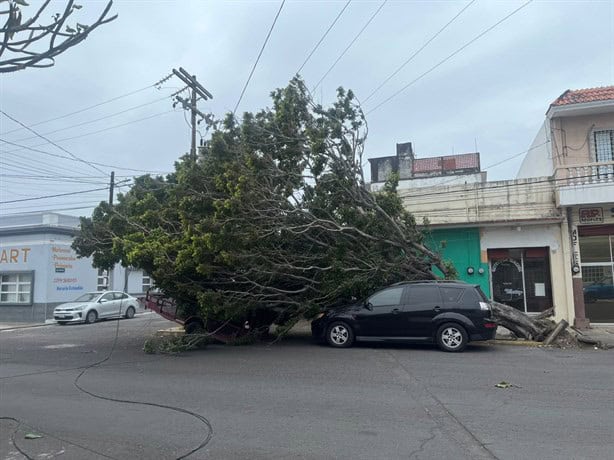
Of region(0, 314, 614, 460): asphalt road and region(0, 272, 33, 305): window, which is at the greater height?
region(0, 272, 33, 305): window

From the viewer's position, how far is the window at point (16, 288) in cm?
2683

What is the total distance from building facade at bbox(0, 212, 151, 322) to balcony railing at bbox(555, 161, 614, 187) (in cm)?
2258

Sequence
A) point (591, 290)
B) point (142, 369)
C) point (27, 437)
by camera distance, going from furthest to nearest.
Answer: point (591, 290) → point (142, 369) → point (27, 437)

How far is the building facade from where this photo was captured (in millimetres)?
26562

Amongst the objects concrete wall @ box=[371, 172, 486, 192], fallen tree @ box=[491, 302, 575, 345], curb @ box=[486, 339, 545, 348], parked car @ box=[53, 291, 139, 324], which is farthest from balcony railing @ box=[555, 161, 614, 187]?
parked car @ box=[53, 291, 139, 324]

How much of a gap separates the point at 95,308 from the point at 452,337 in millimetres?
18477

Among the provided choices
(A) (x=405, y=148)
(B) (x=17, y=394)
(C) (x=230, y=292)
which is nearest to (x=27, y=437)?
(B) (x=17, y=394)

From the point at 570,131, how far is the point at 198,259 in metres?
14.0

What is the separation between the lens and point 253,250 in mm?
13242

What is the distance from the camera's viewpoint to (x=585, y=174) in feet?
57.0

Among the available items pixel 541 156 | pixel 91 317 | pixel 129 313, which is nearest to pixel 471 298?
pixel 541 156

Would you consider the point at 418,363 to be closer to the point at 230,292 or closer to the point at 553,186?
the point at 230,292

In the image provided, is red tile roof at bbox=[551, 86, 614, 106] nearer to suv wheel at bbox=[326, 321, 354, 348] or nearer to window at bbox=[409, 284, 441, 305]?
window at bbox=[409, 284, 441, 305]

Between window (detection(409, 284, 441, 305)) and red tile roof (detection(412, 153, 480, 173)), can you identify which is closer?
window (detection(409, 284, 441, 305))
